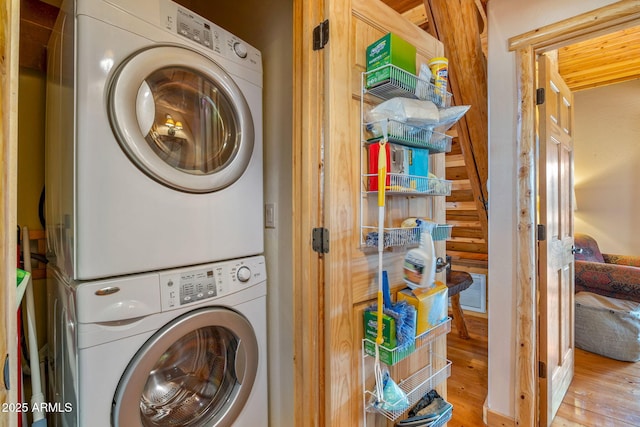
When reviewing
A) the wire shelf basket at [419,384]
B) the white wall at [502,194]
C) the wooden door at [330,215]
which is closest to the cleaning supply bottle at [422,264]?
the wooden door at [330,215]

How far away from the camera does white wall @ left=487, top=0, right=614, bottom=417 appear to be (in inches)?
65.7

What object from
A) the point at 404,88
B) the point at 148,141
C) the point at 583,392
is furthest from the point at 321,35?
the point at 583,392

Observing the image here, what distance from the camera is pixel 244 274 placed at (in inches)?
46.9

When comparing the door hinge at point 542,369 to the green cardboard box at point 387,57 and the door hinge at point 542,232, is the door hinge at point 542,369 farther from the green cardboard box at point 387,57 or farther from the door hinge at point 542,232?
the green cardboard box at point 387,57

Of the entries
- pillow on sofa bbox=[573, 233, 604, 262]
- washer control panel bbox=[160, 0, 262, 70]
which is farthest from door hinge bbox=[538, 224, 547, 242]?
pillow on sofa bbox=[573, 233, 604, 262]

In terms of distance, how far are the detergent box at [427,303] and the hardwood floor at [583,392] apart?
108 cm

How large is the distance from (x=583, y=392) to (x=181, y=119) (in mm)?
3012

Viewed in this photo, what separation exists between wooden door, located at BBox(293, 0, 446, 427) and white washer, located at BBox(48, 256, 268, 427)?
0.71 feet

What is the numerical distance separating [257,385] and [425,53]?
1.69 metres

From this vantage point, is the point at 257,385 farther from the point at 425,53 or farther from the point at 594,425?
the point at 594,425

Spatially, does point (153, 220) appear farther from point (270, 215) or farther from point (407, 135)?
point (407, 135)

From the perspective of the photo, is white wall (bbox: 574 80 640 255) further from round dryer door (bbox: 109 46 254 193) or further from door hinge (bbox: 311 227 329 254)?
round dryer door (bbox: 109 46 254 193)

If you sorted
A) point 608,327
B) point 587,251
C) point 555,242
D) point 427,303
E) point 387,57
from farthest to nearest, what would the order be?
point 587,251
point 608,327
point 555,242
point 427,303
point 387,57

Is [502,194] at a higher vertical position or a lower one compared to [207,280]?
higher
